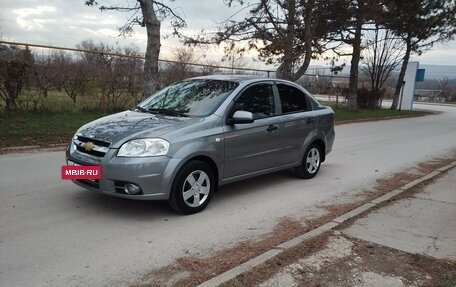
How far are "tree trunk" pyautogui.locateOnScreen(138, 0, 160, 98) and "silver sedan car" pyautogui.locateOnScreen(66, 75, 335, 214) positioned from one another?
23.0 feet

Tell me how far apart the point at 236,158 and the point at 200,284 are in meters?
2.48

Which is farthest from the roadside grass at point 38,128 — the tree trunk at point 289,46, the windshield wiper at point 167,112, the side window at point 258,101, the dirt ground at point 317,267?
the tree trunk at point 289,46

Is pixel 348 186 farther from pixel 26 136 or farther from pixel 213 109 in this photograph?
pixel 26 136

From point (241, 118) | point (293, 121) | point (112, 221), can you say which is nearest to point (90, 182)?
point (112, 221)

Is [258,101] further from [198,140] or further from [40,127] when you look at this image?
[40,127]

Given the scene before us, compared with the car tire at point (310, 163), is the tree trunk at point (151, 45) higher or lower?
higher

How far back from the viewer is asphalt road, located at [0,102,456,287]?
3.85 metres

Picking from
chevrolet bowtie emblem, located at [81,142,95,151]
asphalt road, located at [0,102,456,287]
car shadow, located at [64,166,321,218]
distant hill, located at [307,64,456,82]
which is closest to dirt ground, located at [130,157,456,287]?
asphalt road, located at [0,102,456,287]

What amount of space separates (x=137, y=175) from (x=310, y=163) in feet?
12.0

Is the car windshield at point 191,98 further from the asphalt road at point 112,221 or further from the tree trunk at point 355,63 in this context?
the tree trunk at point 355,63

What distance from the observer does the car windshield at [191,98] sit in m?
5.83

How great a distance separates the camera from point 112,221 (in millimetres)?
5000

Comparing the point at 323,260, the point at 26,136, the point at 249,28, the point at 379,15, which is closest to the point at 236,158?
the point at 323,260

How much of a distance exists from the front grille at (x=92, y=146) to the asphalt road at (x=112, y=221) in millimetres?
735
